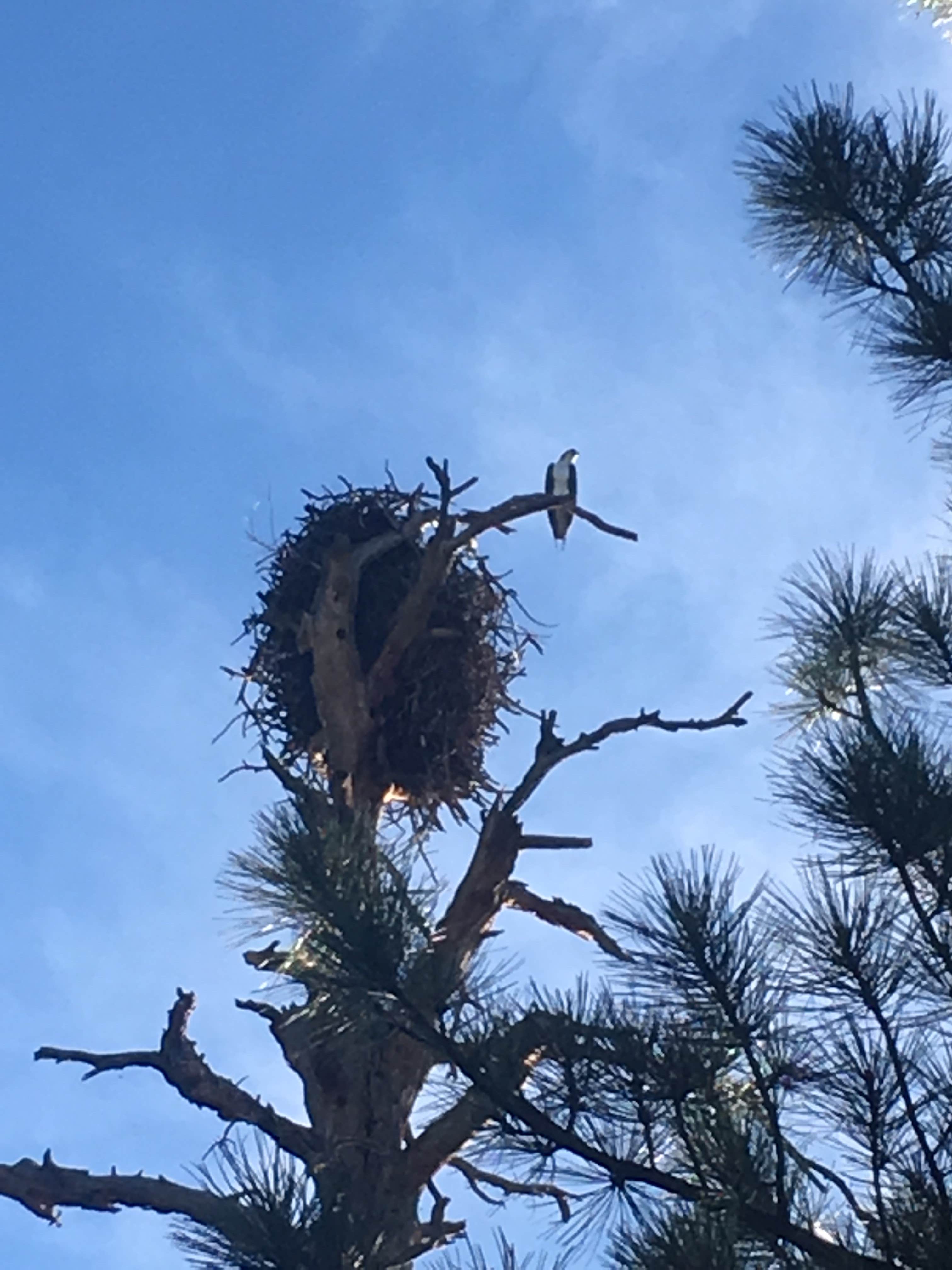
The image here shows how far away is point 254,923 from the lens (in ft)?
11.0

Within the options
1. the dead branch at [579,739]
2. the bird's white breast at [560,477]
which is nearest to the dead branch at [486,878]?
the dead branch at [579,739]

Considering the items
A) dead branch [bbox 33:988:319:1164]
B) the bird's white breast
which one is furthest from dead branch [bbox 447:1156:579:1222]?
the bird's white breast

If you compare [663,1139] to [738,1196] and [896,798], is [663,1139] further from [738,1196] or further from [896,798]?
[896,798]

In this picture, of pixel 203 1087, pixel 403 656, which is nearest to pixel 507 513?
pixel 403 656

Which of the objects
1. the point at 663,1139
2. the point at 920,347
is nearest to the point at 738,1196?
the point at 663,1139

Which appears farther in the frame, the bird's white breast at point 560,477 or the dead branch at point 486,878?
the bird's white breast at point 560,477

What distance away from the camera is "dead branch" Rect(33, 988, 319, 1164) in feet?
14.8

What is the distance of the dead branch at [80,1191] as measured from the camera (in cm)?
433

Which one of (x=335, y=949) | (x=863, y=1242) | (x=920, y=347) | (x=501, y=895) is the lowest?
(x=863, y=1242)

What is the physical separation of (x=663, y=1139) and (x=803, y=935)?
0.50 metres

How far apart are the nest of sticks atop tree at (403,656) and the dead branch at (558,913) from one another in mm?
539

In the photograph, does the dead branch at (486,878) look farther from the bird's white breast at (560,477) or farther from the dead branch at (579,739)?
the bird's white breast at (560,477)

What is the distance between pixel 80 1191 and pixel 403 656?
2.10 m

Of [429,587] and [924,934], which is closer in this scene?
[924,934]
